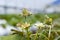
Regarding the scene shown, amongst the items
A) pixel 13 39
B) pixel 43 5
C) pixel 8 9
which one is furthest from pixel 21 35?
pixel 43 5

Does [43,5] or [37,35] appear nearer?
[37,35]

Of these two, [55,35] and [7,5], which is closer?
[55,35]

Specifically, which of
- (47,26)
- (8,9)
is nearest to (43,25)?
(47,26)

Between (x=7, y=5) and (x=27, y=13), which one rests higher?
(x=27, y=13)

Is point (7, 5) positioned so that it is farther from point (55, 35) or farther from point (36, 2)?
point (55, 35)

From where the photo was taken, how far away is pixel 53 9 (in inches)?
214

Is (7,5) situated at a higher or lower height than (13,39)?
lower

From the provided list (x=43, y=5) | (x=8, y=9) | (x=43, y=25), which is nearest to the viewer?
(x=43, y=25)

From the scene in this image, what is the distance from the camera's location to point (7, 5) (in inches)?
194

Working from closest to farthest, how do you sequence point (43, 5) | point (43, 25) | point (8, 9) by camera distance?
point (43, 25) < point (8, 9) < point (43, 5)

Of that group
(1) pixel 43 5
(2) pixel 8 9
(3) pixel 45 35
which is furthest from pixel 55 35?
(1) pixel 43 5

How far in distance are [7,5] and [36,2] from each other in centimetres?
92

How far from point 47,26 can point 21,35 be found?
5cm

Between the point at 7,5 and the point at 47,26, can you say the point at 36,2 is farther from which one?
the point at 47,26
